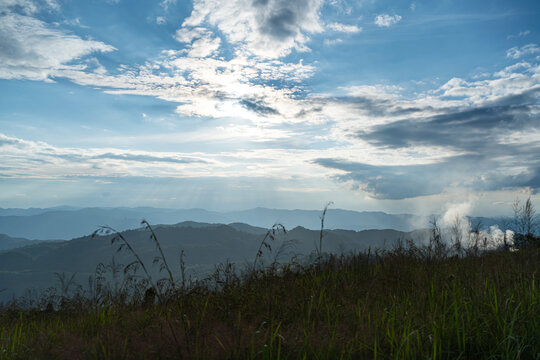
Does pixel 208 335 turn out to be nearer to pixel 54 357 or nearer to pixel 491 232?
pixel 54 357

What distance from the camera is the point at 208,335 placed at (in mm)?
3994

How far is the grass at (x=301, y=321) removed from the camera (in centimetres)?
350

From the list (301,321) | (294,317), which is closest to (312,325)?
(301,321)

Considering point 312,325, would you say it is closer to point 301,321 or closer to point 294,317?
point 301,321

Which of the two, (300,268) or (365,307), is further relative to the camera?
(300,268)

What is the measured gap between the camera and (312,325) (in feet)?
13.2

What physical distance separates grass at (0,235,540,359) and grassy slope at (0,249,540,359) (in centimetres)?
1

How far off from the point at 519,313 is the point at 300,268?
3.85m

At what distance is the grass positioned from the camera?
3.50 meters

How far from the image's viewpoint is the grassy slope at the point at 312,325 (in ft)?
11.4

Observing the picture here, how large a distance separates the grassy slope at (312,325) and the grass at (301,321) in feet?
0.05

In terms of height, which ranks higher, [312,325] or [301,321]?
[312,325]

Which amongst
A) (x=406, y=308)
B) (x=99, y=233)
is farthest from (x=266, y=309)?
(x=99, y=233)

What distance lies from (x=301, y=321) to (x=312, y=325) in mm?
460
